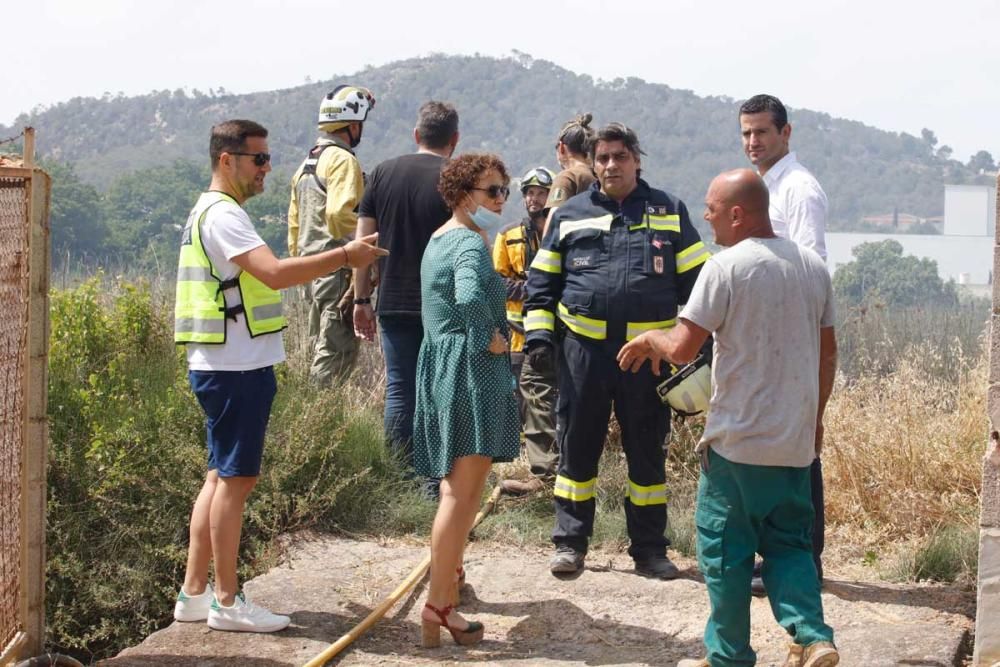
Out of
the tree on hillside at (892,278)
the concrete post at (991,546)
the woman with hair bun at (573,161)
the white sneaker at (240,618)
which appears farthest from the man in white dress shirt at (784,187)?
the tree on hillside at (892,278)

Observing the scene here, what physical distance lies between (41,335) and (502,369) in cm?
186

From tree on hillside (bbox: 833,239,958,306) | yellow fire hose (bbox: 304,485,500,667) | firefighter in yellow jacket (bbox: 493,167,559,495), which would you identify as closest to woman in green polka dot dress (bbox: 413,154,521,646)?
yellow fire hose (bbox: 304,485,500,667)

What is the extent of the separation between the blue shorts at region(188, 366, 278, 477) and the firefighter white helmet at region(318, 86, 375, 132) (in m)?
2.91

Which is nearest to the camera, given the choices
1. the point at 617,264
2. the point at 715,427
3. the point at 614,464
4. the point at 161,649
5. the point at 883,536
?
the point at 715,427

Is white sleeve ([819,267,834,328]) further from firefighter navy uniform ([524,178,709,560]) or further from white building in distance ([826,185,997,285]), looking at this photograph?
white building in distance ([826,185,997,285])

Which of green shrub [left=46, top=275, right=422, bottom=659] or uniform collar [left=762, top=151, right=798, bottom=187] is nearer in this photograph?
uniform collar [left=762, top=151, right=798, bottom=187]

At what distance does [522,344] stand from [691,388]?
2947 mm

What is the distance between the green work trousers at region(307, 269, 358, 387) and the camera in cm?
822

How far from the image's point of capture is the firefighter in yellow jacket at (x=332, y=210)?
7902 millimetres

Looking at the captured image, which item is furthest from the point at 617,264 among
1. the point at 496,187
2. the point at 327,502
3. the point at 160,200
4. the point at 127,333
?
the point at 160,200

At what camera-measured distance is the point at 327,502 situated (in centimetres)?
723

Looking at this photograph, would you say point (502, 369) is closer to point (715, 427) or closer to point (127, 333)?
point (715, 427)

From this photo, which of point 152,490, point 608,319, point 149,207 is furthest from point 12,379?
point 149,207

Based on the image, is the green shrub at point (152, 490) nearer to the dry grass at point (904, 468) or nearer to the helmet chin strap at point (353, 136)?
the helmet chin strap at point (353, 136)
